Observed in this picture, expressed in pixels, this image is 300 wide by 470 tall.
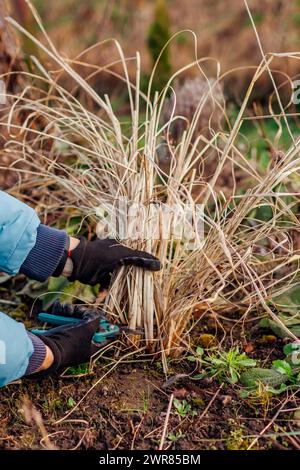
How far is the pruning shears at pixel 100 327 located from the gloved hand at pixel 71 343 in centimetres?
3

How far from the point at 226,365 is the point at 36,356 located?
1.67 feet

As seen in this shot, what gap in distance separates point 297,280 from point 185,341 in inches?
17.3

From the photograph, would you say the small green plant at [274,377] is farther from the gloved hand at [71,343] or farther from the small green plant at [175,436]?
the gloved hand at [71,343]

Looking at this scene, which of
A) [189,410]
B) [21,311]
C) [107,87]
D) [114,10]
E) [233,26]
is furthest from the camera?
[114,10]

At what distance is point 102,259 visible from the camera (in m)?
1.99

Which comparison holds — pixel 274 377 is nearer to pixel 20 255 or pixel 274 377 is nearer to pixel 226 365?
pixel 226 365

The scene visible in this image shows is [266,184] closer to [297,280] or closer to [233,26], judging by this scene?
[297,280]

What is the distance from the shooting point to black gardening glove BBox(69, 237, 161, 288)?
1946 millimetres

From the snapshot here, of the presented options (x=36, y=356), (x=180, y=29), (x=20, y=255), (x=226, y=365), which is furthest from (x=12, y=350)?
(x=180, y=29)

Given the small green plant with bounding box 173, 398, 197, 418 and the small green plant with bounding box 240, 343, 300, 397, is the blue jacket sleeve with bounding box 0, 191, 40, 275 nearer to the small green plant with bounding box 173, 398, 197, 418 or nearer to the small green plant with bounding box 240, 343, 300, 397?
the small green plant with bounding box 173, 398, 197, 418

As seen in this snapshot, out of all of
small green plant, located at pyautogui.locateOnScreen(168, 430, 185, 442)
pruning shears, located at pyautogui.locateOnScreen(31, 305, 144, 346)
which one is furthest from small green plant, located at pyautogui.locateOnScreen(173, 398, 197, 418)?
pruning shears, located at pyautogui.locateOnScreen(31, 305, 144, 346)

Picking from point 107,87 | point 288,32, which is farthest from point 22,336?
point 288,32

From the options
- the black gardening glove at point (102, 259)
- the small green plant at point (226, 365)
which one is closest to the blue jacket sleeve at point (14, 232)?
the black gardening glove at point (102, 259)
